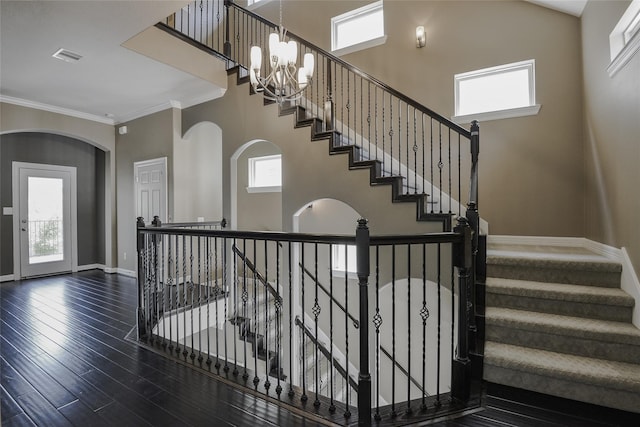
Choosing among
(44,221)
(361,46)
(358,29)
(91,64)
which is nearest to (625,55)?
(361,46)

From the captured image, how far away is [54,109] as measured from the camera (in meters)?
5.42

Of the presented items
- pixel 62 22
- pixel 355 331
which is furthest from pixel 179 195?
pixel 355 331

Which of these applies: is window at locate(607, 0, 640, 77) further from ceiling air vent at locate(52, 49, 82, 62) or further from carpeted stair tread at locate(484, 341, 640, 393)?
ceiling air vent at locate(52, 49, 82, 62)

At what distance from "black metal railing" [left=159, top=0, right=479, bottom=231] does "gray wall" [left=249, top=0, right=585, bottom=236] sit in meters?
0.34

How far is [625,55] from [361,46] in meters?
3.36

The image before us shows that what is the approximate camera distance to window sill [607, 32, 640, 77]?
7.23 ft

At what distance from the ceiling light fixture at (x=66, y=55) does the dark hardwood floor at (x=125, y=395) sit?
316cm

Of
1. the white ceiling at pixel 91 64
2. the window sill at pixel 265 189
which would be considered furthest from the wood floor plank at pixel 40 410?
the window sill at pixel 265 189

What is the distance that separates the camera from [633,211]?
7.68 feet

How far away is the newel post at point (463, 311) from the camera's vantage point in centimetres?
197

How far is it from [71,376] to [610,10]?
5.45 metres

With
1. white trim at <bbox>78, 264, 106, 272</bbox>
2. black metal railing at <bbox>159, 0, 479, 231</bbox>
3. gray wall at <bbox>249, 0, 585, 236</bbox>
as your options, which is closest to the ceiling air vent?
black metal railing at <bbox>159, 0, 479, 231</bbox>

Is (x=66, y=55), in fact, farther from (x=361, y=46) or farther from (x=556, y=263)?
(x=556, y=263)

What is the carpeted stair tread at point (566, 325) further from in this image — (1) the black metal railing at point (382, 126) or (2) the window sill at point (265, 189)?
(2) the window sill at point (265, 189)
